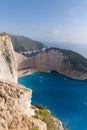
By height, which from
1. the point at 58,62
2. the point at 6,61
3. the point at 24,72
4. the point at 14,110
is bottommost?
the point at 24,72

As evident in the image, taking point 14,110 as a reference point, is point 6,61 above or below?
below

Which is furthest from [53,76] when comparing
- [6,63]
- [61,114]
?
[61,114]

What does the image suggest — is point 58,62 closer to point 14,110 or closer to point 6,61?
point 6,61

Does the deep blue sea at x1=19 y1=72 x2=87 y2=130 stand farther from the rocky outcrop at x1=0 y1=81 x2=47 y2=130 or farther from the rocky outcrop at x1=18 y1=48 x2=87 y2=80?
the rocky outcrop at x1=0 y1=81 x2=47 y2=130

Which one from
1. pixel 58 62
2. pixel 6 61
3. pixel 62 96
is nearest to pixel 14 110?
pixel 6 61

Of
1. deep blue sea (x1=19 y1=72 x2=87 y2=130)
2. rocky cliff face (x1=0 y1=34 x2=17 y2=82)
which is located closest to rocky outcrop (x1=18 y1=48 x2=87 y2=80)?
deep blue sea (x1=19 y1=72 x2=87 y2=130)

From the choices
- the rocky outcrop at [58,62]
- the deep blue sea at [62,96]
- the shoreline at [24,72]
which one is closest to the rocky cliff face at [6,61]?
the deep blue sea at [62,96]

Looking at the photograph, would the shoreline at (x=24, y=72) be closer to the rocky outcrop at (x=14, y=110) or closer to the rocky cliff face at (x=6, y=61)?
the rocky cliff face at (x=6, y=61)
